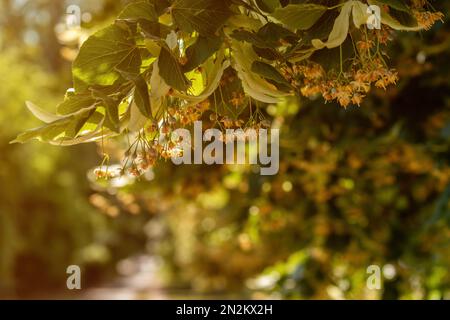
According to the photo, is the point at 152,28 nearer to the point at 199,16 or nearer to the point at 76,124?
the point at 199,16

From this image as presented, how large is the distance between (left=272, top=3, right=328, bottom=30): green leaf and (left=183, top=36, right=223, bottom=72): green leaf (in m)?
0.13

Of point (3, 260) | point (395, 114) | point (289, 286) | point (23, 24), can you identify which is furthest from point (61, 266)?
point (395, 114)

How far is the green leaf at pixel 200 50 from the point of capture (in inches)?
52.7

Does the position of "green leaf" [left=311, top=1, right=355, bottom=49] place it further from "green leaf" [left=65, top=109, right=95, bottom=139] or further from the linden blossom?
"green leaf" [left=65, top=109, right=95, bottom=139]

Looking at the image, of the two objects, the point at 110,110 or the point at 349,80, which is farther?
the point at 349,80

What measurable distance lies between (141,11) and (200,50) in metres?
0.13

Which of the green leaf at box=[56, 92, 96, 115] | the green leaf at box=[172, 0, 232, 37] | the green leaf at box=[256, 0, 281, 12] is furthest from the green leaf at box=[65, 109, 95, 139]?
the green leaf at box=[256, 0, 281, 12]

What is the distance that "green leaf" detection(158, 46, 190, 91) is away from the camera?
1308 mm

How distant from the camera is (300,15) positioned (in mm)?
1269

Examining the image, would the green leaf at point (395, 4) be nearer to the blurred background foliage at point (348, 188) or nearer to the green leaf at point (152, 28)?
the green leaf at point (152, 28)

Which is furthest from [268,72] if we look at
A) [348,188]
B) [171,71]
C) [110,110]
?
[348,188]

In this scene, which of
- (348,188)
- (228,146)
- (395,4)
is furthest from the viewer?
(348,188)

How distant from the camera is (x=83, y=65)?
1373 millimetres

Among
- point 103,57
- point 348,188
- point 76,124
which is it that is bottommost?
point 348,188
